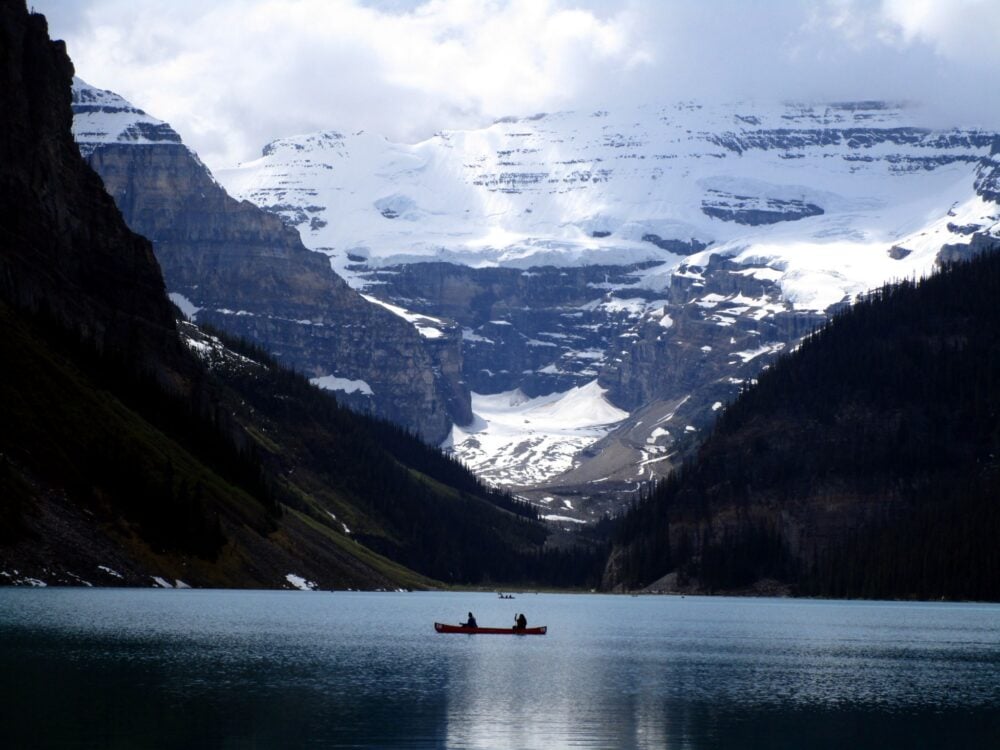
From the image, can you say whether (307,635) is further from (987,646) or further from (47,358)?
(47,358)

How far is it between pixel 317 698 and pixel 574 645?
5857cm

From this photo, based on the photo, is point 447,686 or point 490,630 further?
point 490,630

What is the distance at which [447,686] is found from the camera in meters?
101

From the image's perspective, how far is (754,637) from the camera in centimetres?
16175

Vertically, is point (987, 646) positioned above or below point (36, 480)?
below

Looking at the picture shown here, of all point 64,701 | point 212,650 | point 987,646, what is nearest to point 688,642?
point 987,646

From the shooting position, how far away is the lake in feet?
258

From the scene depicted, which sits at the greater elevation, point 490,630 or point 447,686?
point 490,630

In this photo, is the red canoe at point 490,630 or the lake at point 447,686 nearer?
the lake at point 447,686

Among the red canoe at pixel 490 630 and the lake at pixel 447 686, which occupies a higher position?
the red canoe at pixel 490 630

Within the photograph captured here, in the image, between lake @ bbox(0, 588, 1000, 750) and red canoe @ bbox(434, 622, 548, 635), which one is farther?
red canoe @ bbox(434, 622, 548, 635)

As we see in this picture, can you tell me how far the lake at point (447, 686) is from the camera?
7862cm

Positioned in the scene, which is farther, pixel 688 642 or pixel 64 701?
pixel 688 642

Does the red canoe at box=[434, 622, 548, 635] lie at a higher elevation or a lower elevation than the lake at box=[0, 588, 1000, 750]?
higher
